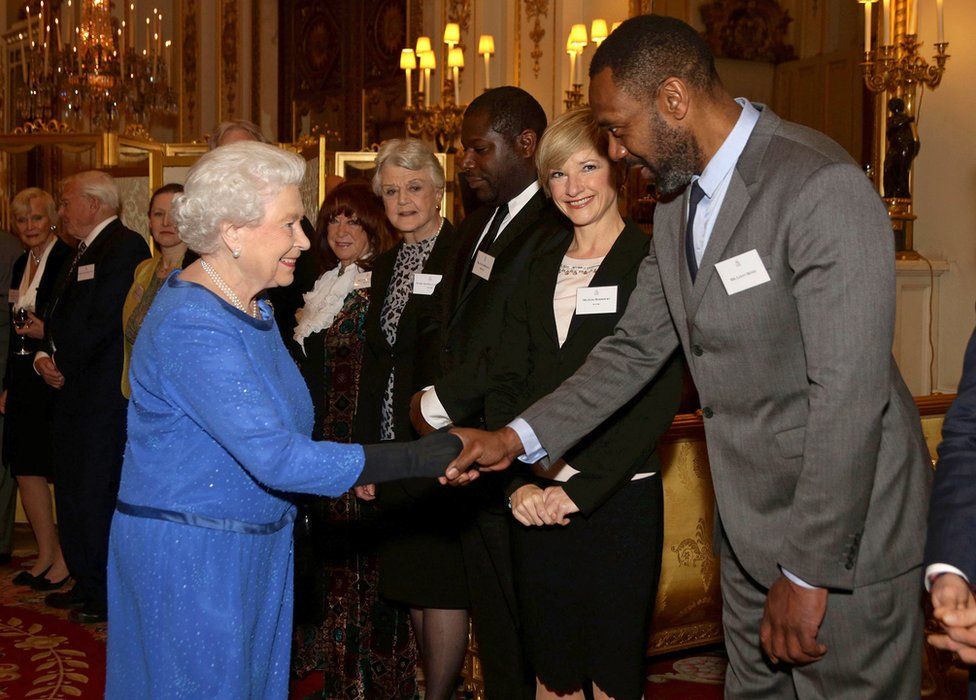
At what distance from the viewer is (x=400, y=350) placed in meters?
3.46

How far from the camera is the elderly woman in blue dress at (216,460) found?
6.73ft

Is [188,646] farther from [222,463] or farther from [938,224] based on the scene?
[938,224]

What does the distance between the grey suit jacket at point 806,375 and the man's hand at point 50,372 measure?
3.89m

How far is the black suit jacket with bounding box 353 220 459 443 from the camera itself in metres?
3.35

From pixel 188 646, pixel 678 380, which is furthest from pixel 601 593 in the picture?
pixel 188 646

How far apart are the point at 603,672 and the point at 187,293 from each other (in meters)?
1.38

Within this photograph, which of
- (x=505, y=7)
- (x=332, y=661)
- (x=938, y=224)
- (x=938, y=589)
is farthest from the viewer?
(x=505, y=7)

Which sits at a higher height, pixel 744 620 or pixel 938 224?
pixel 938 224

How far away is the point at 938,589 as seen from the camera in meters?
1.58

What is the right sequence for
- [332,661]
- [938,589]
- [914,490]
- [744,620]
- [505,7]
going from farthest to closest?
[505,7] → [332,661] → [744,620] → [914,490] → [938,589]

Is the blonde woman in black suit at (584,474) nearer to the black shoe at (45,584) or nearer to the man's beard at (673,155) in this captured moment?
the man's beard at (673,155)

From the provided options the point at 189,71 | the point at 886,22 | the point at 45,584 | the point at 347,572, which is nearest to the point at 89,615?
the point at 45,584

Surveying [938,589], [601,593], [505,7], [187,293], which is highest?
[505,7]

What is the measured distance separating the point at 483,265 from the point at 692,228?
1053 millimetres
